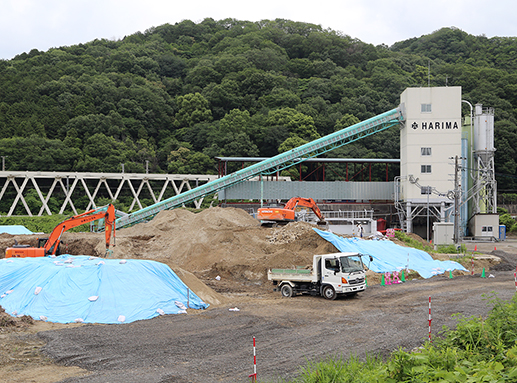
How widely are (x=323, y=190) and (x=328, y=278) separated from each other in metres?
41.6

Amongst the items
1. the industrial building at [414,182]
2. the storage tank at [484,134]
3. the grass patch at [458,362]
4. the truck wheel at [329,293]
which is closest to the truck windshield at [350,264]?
the truck wheel at [329,293]

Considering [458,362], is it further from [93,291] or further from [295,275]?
[295,275]

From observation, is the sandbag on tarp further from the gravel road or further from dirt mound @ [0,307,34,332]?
dirt mound @ [0,307,34,332]

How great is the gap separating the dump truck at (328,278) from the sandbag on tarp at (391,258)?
24.6ft

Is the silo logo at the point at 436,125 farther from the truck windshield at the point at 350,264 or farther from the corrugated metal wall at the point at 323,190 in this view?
the truck windshield at the point at 350,264

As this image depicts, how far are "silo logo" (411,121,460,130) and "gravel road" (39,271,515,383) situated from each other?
3576 cm

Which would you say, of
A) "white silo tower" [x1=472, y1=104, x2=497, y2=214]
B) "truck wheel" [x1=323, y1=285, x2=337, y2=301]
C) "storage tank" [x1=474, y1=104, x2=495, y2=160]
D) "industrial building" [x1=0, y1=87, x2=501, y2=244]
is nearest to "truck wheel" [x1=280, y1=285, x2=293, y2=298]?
"truck wheel" [x1=323, y1=285, x2=337, y2=301]

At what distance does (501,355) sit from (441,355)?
1.20 m

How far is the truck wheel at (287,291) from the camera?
2362cm

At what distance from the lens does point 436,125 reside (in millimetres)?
56000

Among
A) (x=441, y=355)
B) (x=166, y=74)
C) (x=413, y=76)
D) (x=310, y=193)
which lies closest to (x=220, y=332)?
(x=441, y=355)

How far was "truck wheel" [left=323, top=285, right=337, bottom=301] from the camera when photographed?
74.7 feet

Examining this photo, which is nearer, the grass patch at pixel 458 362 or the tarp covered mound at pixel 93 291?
the grass patch at pixel 458 362

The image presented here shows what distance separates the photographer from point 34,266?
69.8 ft
